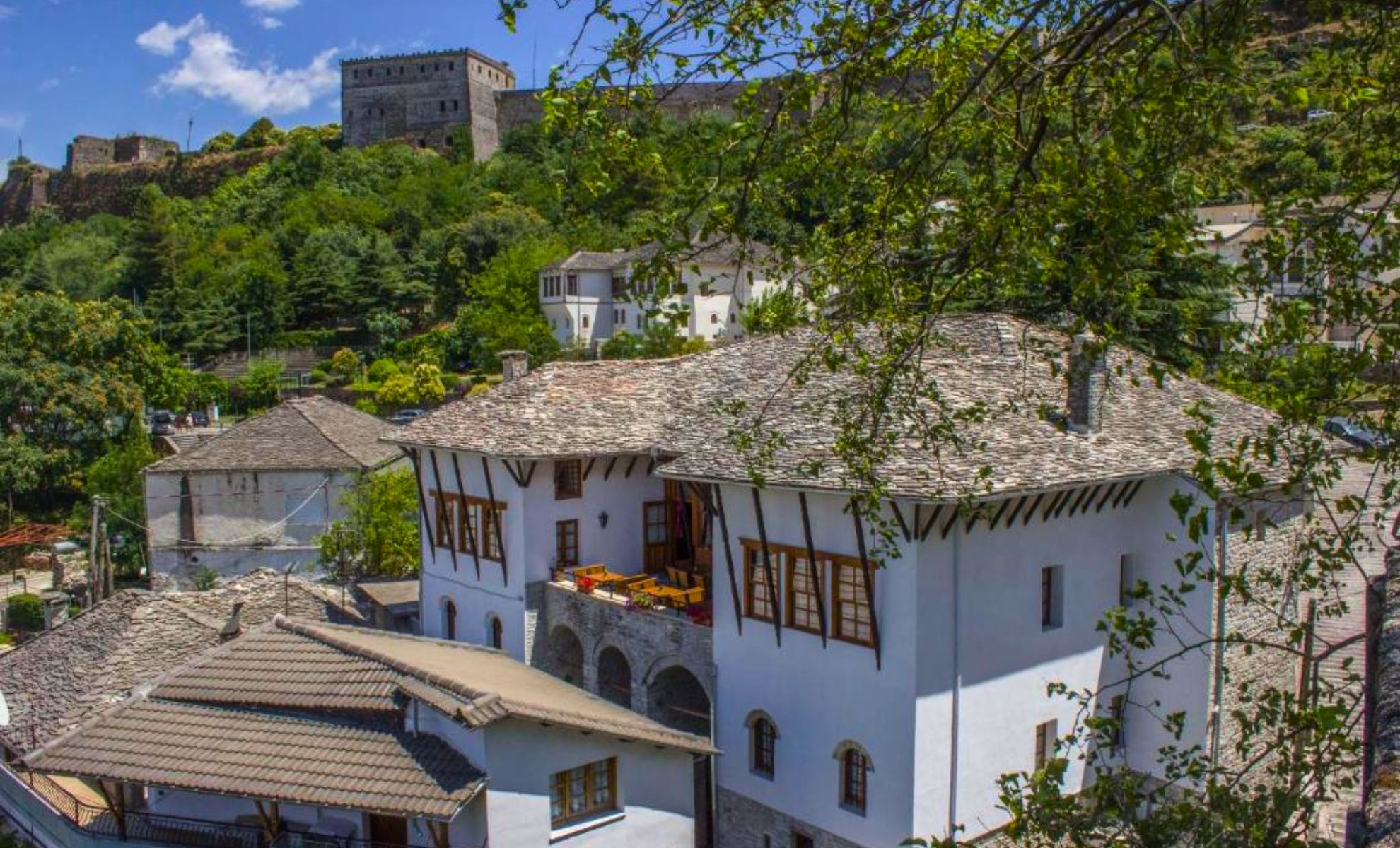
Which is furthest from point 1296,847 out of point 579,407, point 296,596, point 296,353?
point 296,353

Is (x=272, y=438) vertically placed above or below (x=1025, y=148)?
below

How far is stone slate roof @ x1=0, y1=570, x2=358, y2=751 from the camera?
64.1ft

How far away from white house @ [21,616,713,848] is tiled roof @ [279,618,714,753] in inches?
1.5

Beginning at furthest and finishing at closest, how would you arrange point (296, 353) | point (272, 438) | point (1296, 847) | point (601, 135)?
1. point (296, 353)
2. point (272, 438)
3. point (601, 135)
4. point (1296, 847)

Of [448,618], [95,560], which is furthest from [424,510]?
[95,560]

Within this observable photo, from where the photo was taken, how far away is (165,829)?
15586 mm

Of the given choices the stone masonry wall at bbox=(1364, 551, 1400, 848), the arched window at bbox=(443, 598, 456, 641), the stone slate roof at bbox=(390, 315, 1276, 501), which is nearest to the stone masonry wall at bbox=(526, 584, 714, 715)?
the stone slate roof at bbox=(390, 315, 1276, 501)

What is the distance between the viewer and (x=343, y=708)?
15.4 m

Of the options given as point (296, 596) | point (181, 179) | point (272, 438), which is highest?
point (181, 179)

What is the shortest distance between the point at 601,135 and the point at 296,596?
22.2 meters

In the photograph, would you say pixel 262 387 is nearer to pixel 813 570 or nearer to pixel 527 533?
pixel 527 533

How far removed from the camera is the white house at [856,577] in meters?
14.9

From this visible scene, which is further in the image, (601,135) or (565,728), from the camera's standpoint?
(565,728)

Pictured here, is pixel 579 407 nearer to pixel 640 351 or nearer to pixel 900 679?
pixel 900 679
